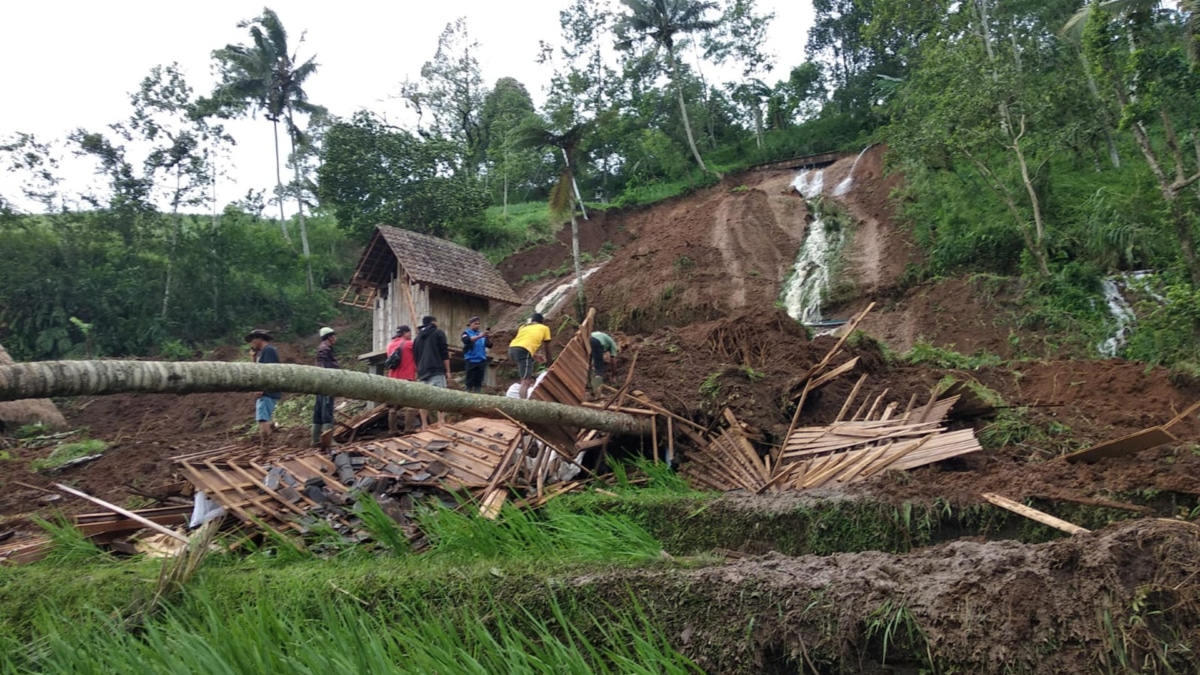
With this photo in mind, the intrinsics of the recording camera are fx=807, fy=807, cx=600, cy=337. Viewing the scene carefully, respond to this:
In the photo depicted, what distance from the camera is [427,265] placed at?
713 inches

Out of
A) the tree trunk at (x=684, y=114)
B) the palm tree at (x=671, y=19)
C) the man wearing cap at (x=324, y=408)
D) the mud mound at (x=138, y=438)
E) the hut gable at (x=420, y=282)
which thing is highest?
the palm tree at (x=671, y=19)

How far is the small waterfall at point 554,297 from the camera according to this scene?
2469 centimetres

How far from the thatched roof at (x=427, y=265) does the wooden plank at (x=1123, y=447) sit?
44.4 feet

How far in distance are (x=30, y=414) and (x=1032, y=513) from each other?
811 inches

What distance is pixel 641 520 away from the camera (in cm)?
662

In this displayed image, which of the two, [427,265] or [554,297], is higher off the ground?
[427,265]

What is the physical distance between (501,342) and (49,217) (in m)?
16.2

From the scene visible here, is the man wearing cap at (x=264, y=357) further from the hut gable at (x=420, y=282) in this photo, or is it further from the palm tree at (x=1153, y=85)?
the palm tree at (x=1153, y=85)

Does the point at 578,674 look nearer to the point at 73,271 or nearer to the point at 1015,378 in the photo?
the point at 1015,378

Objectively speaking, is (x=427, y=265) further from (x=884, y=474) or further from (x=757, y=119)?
(x=757, y=119)

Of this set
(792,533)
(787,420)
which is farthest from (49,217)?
(792,533)

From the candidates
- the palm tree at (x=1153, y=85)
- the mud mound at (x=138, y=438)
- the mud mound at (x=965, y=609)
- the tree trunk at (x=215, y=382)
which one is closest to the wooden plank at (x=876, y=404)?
the tree trunk at (x=215, y=382)

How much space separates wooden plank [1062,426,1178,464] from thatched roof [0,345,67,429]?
64.0 ft

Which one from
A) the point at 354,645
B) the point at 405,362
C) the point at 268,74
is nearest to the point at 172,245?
the point at 268,74
